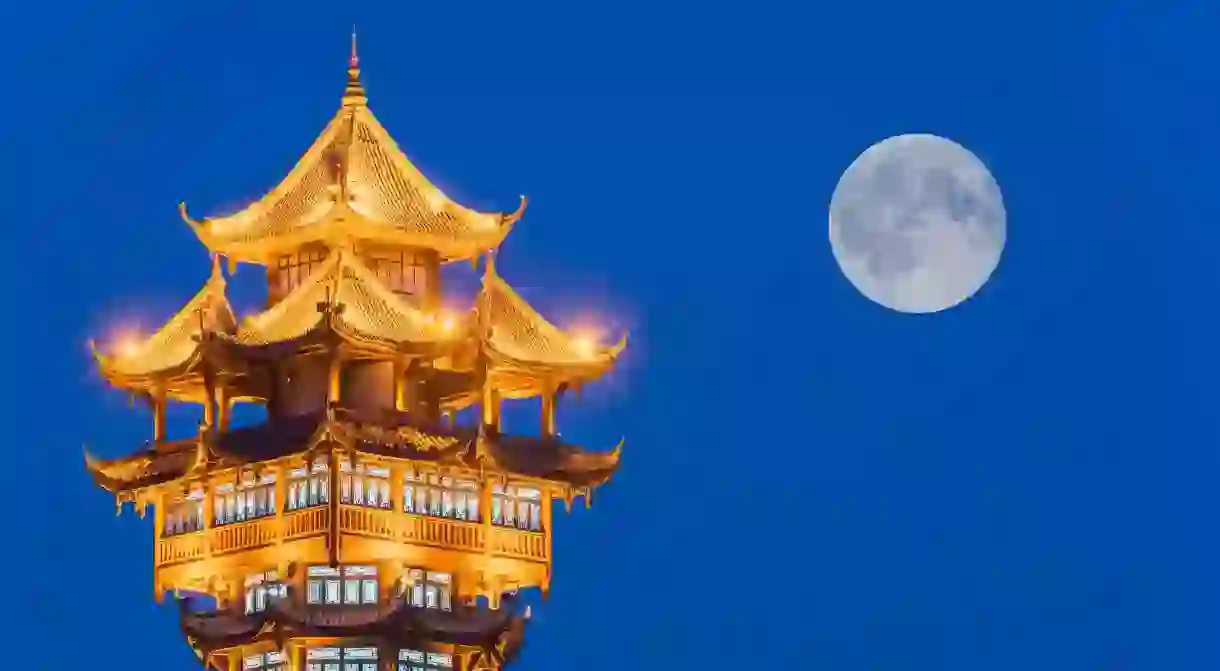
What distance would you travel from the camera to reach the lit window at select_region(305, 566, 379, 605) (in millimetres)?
45656

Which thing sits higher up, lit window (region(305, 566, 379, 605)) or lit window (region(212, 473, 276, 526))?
lit window (region(212, 473, 276, 526))

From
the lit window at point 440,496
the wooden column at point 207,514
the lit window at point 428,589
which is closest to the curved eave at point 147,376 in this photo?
the wooden column at point 207,514

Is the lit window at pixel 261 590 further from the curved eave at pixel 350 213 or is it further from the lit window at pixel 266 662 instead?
the curved eave at pixel 350 213

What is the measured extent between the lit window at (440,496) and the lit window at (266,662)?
8.26 feet

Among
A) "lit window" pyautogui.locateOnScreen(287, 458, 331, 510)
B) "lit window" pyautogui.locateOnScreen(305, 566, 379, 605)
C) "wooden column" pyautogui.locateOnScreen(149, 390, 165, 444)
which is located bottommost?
"lit window" pyautogui.locateOnScreen(305, 566, 379, 605)

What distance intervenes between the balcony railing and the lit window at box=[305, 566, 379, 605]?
2.40 ft

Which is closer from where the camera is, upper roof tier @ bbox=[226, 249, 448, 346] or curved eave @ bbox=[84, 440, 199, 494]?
upper roof tier @ bbox=[226, 249, 448, 346]

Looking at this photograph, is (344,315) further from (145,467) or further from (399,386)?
(145,467)

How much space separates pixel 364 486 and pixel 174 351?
374 centimetres

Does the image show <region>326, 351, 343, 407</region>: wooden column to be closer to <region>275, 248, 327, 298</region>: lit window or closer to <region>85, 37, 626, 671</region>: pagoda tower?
<region>85, 37, 626, 671</region>: pagoda tower

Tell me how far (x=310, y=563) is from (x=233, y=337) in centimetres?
314

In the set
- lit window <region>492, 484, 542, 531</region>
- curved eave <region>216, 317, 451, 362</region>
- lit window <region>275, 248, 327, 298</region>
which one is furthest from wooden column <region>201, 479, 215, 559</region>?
lit window <region>492, 484, 542, 531</region>

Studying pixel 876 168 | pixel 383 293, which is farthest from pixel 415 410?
pixel 876 168

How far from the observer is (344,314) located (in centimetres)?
4550
